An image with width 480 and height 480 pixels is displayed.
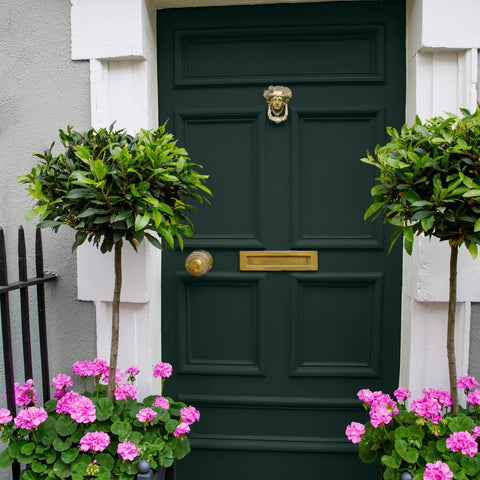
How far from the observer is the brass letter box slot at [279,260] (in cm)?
242

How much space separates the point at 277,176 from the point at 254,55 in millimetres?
626

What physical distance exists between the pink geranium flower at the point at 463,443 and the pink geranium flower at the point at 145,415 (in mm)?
1127

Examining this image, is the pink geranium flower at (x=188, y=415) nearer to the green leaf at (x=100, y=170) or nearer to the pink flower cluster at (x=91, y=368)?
the pink flower cluster at (x=91, y=368)

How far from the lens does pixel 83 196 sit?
1.76 metres

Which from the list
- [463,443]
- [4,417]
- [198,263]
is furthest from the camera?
[198,263]

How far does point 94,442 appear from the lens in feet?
5.86

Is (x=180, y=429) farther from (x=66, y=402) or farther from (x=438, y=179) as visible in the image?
(x=438, y=179)

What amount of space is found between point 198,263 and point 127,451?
0.90 metres

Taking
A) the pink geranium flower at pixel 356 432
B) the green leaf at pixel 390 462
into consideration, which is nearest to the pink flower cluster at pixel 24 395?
the pink geranium flower at pixel 356 432

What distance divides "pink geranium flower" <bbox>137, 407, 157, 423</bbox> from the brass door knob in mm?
708

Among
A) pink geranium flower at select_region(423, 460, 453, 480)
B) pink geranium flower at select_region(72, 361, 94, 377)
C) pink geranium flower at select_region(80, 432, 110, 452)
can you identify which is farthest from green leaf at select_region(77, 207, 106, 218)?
pink geranium flower at select_region(423, 460, 453, 480)

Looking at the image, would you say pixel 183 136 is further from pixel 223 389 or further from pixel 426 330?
pixel 426 330

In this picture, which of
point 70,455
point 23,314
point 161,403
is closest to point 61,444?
point 70,455

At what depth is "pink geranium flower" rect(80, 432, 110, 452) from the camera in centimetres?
178
